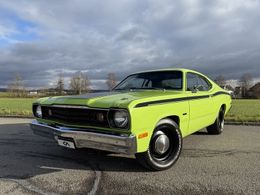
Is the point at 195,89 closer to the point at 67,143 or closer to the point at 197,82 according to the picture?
the point at 197,82

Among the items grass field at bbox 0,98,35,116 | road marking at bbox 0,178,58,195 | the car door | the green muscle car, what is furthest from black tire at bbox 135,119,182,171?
grass field at bbox 0,98,35,116

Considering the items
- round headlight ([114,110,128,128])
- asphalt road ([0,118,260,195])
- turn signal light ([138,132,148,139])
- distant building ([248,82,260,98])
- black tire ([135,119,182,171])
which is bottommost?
distant building ([248,82,260,98])

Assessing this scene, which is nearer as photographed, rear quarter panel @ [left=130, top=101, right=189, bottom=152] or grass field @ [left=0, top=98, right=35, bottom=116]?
rear quarter panel @ [left=130, top=101, right=189, bottom=152]

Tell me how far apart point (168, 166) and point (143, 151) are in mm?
711

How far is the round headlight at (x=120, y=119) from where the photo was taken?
13.5 ft

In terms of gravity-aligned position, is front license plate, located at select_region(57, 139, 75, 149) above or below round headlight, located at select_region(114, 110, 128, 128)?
below

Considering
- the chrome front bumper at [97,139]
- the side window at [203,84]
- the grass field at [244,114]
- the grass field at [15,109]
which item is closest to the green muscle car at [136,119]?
the chrome front bumper at [97,139]

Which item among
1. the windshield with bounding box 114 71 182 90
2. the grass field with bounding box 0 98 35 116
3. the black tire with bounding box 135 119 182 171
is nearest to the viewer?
the black tire with bounding box 135 119 182 171

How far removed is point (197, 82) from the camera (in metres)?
6.41

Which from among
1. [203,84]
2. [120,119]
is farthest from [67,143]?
[203,84]

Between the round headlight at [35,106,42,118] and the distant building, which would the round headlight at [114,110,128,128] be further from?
the distant building

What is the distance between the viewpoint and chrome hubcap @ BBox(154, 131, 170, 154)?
4.62 metres

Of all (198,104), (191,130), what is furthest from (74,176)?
(198,104)

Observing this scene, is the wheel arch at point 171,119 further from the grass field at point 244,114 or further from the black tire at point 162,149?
the grass field at point 244,114
